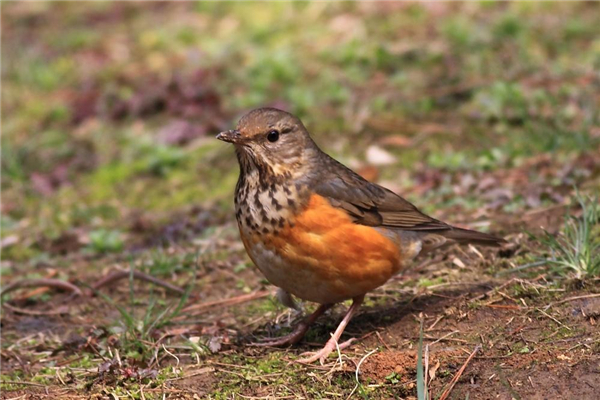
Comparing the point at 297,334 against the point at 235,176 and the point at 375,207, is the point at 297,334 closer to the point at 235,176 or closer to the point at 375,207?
the point at 375,207

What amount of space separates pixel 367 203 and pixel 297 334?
3.10ft

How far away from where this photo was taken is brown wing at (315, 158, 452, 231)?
5410mm

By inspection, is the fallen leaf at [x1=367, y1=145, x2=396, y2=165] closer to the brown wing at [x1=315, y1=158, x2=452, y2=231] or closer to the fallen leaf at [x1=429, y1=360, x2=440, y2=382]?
the brown wing at [x1=315, y1=158, x2=452, y2=231]

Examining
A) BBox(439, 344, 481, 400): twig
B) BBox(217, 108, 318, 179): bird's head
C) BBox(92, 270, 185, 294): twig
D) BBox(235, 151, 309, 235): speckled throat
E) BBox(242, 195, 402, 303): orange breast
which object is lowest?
BBox(439, 344, 481, 400): twig

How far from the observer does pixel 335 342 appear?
519 centimetres

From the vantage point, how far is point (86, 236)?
8453mm

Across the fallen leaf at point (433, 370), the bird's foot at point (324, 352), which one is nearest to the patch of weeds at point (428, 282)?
the bird's foot at point (324, 352)

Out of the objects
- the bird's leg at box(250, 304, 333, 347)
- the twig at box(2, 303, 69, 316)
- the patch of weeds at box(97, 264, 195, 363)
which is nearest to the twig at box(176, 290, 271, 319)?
the patch of weeds at box(97, 264, 195, 363)

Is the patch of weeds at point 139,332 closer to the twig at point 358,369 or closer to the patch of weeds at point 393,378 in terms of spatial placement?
the twig at point 358,369

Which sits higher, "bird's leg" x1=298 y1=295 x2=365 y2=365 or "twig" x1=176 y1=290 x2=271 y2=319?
"bird's leg" x1=298 y1=295 x2=365 y2=365

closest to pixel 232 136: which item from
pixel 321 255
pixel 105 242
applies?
pixel 321 255

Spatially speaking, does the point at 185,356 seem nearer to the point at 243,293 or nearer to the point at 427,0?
the point at 243,293

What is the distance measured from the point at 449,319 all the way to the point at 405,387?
82 centimetres

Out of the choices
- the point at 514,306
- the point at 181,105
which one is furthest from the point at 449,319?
the point at 181,105
